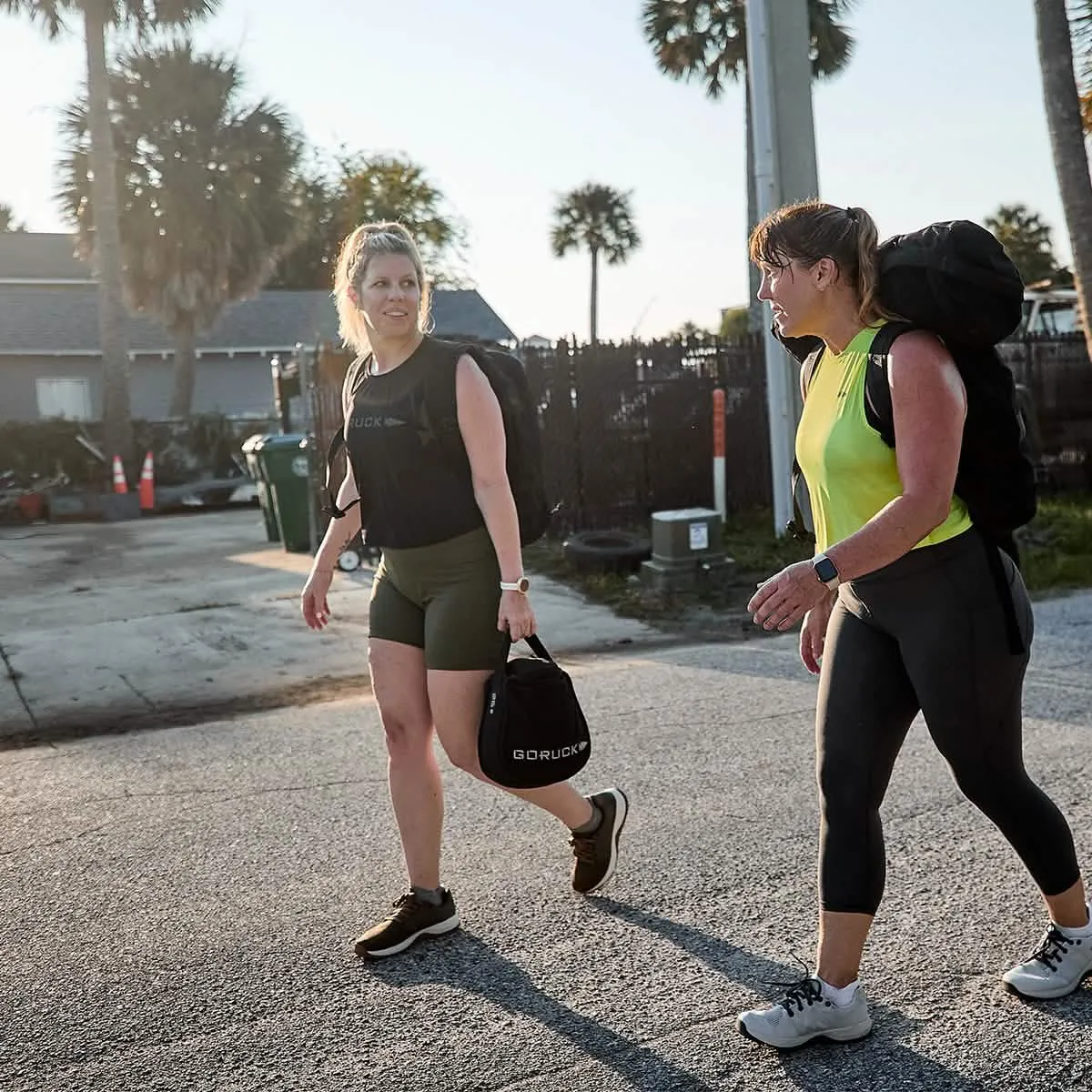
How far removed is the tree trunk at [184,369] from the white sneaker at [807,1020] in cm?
2823

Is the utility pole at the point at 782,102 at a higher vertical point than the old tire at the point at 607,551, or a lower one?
higher

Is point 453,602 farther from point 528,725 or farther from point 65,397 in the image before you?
point 65,397

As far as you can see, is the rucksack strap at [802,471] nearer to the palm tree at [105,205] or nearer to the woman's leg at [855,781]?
the woman's leg at [855,781]

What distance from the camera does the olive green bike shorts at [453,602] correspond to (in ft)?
11.1

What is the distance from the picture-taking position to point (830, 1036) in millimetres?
2850

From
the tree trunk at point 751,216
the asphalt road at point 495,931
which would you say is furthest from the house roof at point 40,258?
the asphalt road at point 495,931

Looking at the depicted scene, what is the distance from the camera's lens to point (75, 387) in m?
32.6

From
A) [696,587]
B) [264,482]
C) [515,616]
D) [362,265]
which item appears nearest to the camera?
[515,616]

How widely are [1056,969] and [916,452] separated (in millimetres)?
1369

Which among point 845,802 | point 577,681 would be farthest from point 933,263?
point 577,681

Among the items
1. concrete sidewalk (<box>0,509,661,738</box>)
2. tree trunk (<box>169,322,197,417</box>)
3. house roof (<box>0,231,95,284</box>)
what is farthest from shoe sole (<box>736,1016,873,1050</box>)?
house roof (<box>0,231,95,284</box>)

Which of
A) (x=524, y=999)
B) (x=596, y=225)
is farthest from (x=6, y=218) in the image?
(x=524, y=999)

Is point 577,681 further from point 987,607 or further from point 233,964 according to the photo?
point 987,607

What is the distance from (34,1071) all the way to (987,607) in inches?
91.4
